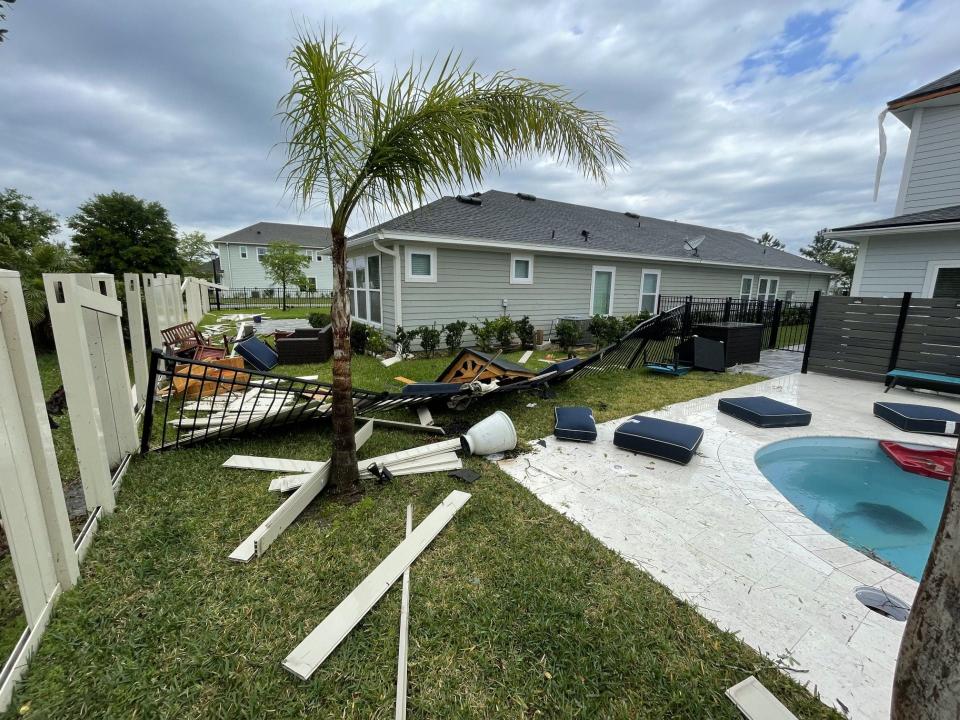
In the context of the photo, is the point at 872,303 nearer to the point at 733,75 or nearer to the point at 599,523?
the point at 733,75

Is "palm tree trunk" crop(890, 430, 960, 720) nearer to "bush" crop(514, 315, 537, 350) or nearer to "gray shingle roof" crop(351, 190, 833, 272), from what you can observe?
"gray shingle roof" crop(351, 190, 833, 272)

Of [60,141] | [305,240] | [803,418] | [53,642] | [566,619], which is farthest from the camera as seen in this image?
[305,240]

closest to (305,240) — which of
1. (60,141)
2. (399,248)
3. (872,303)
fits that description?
(60,141)

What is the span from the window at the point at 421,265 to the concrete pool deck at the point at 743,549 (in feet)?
21.1

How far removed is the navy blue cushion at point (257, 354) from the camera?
754 centimetres

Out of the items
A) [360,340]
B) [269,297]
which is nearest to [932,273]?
[360,340]

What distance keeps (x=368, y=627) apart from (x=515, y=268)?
10.3 m

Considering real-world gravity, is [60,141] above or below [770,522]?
above

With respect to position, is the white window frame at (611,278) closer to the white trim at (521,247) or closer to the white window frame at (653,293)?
the white trim at (521,247)

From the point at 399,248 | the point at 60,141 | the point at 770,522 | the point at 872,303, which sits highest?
the point at 60,141

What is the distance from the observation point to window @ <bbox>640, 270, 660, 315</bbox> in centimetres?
1405

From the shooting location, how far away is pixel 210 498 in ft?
10.2

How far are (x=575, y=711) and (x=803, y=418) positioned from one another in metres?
5.44

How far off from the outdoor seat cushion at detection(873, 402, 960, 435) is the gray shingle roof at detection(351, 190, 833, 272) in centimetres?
809
